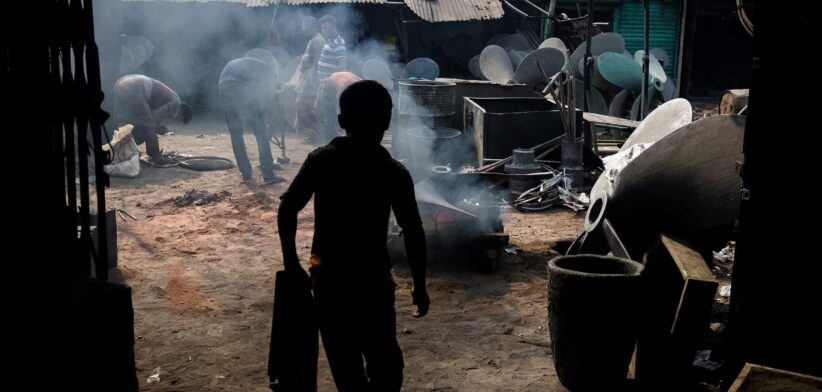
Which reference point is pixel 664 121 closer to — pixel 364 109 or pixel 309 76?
pixel 364 109

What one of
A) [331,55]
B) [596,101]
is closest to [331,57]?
[331,55]

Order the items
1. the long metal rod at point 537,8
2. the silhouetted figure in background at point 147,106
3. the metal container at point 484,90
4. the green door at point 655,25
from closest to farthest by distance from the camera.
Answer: the silhouetted figure in background at point 147,106 < the metal container at point 484,90 < the long metal rod at point 537,8 < the green door at point 655,25

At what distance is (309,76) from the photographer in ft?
44.8

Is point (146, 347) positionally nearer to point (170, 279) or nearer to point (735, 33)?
point (170, 279)

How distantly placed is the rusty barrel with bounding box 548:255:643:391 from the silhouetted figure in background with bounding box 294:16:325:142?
9732 mm

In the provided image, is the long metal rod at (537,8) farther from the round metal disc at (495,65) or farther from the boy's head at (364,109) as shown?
the boy's head at (364,109)

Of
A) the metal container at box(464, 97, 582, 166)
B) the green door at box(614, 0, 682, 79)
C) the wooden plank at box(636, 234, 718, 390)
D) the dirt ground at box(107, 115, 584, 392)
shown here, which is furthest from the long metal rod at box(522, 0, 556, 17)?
the wooden plank at box(636, 234, 718, 390)

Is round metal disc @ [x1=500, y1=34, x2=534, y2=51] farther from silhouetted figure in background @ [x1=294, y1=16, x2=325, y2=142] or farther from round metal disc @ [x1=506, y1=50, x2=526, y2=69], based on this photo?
silhouetted figure in background @ [x1=294, y1=16, x2=325, y2=142]

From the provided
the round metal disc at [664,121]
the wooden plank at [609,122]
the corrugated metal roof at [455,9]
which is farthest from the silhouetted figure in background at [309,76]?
the round metal disc at [664,121]

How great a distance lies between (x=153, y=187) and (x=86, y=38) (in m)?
6.84

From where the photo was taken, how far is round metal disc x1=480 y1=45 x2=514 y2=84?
1672cm

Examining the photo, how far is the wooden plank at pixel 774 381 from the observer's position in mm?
3236

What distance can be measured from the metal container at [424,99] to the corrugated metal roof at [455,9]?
7448 millimetres

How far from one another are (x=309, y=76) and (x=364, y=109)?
10.8 m
